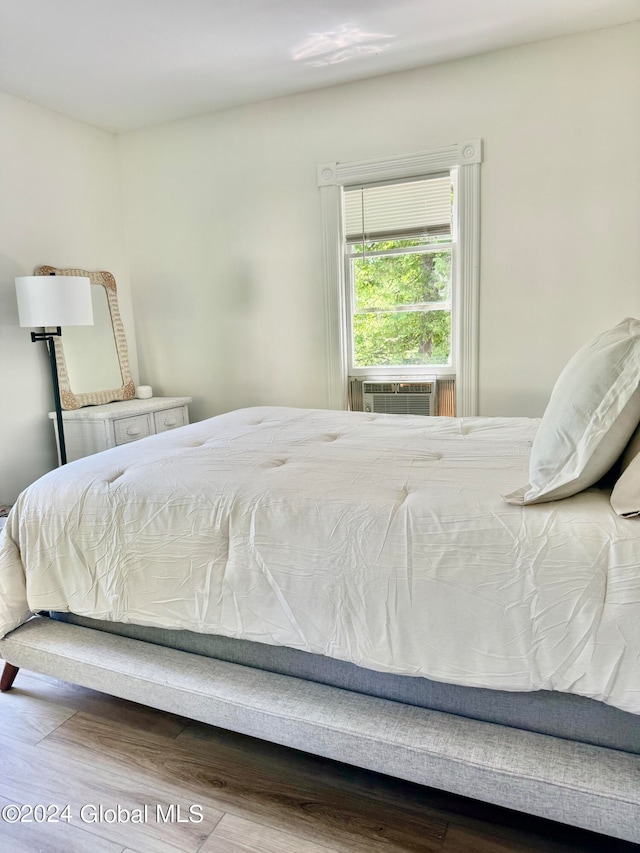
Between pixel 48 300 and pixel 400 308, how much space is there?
2.11m

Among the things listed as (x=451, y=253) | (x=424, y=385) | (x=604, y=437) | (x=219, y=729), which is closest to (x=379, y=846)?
(x=219, y=729)

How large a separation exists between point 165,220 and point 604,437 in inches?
146

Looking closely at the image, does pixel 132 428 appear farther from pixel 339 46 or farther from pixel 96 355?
pixel 339 46

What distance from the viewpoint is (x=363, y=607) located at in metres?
1.19

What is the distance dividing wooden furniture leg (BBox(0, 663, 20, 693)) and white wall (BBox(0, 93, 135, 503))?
5.75 ft

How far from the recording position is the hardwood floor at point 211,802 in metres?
1.18

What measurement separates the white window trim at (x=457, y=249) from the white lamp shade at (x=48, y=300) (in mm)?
1559

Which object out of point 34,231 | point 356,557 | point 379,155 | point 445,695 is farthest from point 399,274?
point 445,695

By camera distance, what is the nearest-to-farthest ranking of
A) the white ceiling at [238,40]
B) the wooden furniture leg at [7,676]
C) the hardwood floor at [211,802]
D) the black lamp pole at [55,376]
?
1. the hardwood floor at [211,802]
2. the wooden furniture leg at [7,676]
3. the white ceiling at [238,40]
4. the black lamp pole at [55,376]

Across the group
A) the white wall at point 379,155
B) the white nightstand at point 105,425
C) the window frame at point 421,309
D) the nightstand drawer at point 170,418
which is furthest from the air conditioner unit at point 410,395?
the white nightstand at point 105,425

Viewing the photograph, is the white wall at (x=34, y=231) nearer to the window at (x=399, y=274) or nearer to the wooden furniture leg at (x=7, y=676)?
the wooden furniture leg at (x=7, y=676)

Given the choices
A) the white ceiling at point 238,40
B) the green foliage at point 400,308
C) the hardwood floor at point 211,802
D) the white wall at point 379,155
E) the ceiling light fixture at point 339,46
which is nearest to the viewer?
the hardwood floor at point 211,802

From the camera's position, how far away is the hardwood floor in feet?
3.88

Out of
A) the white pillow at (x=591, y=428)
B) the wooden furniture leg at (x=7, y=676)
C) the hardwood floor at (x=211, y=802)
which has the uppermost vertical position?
the white pillow at (x=591, y=428)
